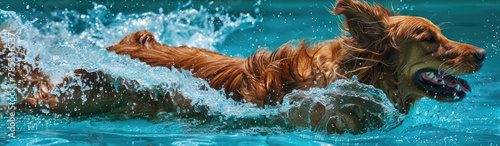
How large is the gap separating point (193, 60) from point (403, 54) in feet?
4.78

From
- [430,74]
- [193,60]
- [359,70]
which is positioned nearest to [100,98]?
[193,60]

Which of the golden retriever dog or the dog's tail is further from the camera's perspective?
the dog's tail

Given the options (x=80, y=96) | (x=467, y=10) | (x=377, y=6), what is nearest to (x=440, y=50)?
(x=377, y=6)

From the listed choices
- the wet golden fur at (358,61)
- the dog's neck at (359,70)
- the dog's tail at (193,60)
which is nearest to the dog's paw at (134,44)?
the dog's tail at (193,60)

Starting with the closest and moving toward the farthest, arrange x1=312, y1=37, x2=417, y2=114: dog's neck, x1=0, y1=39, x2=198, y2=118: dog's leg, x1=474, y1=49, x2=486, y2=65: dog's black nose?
1. x1=474, y1=49, x2=486, y2=65: dog's black nose
2. x1=312, y1=37, x2=417, y2=114: dog's neck
3. x1=0, y1=39, x2=198, y2=118: dog's leg

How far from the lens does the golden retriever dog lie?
325 centimetres

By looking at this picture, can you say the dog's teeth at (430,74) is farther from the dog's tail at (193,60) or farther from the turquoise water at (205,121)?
the dog's tail at (193,60)

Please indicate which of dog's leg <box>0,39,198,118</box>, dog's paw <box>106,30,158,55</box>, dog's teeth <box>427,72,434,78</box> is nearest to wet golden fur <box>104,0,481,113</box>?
dog's teeth <box>427,72,434,78</box>

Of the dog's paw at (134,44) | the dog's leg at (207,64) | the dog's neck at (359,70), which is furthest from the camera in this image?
the dog's paw at (134,44)

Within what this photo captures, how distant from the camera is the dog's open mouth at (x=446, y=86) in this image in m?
3.33

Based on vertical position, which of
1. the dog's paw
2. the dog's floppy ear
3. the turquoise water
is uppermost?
the dog's paw

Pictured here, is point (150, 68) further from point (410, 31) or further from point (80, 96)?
point (410, 31)

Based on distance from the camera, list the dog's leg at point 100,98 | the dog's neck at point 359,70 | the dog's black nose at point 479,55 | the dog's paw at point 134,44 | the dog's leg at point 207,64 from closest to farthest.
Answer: the dog's black nose at point 479,55
the dog's neck at point 359,70
the dog's leg at point 207,64
the dog's leg at point 100,98
the dog's paw at point 134,44

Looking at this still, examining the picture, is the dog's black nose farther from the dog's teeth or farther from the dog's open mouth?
the dog's teeth
